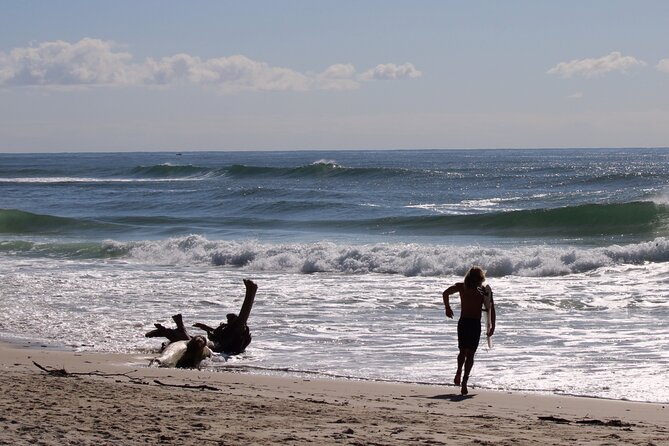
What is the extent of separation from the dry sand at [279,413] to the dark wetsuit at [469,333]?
1.40ft

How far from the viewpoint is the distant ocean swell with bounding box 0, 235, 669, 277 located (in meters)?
19.6

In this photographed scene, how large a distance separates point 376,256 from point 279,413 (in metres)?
13.8

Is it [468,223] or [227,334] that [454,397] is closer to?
[227,334]

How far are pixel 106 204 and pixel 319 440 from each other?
36340 millimetres

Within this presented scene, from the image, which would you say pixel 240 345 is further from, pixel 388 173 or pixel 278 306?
pixel 388 173

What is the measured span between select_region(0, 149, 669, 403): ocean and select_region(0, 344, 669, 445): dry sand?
73cm

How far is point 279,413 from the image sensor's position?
22.5 feet

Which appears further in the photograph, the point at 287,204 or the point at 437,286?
the point at 287,204

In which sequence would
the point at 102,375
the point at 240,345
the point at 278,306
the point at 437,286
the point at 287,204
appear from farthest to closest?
1. the point at 287,204
2. the point at 437,286
3. the point at 278,306
4. the point at 240,345
5. the point at 102,375

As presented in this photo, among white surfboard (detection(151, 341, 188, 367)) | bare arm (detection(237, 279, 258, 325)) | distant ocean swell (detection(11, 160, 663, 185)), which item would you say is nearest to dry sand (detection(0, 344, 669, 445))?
white surfboard (detection(151, 341, 188, 367))

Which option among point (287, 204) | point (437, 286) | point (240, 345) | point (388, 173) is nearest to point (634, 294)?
point (437, 286)

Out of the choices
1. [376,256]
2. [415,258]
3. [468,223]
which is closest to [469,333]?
[415,258]

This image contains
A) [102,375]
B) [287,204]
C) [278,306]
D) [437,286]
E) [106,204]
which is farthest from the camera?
[106,204]

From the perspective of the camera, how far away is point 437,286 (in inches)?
659
